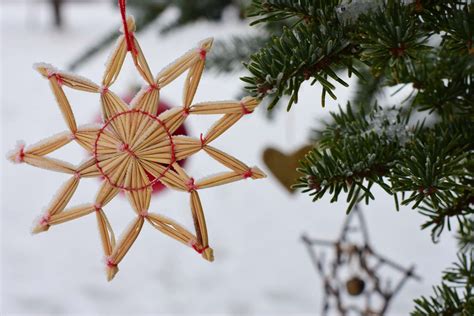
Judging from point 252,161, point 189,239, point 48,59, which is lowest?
point 189,239

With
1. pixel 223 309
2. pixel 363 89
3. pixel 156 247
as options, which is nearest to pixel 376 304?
pixel 223 309

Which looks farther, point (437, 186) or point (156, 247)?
point (156, 247)

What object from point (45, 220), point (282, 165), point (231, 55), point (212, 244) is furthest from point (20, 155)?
point (212, 244)

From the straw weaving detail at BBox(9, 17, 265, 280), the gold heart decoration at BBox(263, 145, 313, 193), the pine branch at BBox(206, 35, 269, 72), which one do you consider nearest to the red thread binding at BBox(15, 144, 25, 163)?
the straw weaving detail at BBox(9, 17, 265, 280)

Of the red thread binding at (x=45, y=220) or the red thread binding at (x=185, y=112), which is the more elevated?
the red thread binding at (x=185, y=112)

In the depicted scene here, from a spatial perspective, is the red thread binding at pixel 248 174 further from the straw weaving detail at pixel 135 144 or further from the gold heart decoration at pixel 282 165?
the gold heart decoration at pixel 282 165

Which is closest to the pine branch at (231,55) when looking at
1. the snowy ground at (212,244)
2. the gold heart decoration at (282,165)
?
the gold heart decoration at (282,165)

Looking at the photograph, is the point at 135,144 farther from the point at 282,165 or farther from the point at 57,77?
the point at 282,165

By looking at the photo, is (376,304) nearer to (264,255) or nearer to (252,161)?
(264,255)
